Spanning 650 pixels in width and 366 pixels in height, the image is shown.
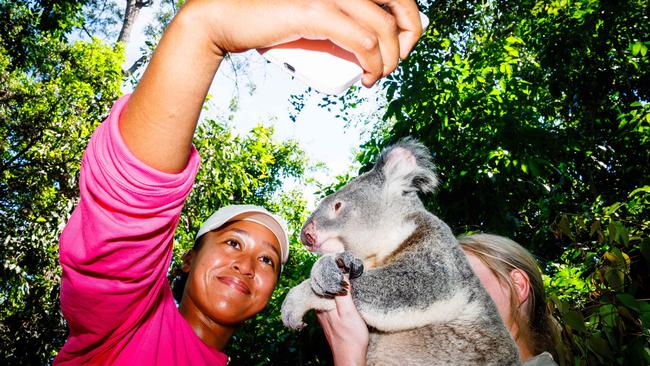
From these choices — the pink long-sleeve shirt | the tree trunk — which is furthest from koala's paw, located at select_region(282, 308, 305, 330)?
the tree trunk

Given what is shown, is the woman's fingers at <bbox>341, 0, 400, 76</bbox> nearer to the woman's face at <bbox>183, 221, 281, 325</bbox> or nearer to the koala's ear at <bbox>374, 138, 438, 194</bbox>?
the koala's ear at <bbox>374, 138, 438, 194</bbox>

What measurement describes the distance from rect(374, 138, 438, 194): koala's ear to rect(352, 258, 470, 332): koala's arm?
0.68 metres

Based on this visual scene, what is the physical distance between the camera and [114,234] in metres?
0.90

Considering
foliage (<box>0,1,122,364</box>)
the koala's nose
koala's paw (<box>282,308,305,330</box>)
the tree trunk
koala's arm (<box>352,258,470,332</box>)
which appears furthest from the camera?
the tree trunk

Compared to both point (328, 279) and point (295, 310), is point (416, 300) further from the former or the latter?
point (295, 310)

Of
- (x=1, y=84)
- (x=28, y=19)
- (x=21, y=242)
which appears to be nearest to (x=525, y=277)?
(x=21, y=242)

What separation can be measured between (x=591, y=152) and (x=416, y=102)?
3.89 meters

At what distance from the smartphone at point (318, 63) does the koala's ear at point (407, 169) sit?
1554mm

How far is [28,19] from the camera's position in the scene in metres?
7.22

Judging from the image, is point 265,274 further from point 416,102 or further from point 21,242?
point 21,242

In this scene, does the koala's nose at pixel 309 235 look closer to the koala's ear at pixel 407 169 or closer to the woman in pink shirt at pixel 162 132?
the koala's ear at pixel 407 169

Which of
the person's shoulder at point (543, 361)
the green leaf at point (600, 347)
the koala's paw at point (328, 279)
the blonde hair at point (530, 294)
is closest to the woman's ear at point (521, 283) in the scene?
the blonde hair at point (530, 294)

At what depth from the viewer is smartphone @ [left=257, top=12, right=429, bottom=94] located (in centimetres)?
91

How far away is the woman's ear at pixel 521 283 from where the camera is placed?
104 inches
